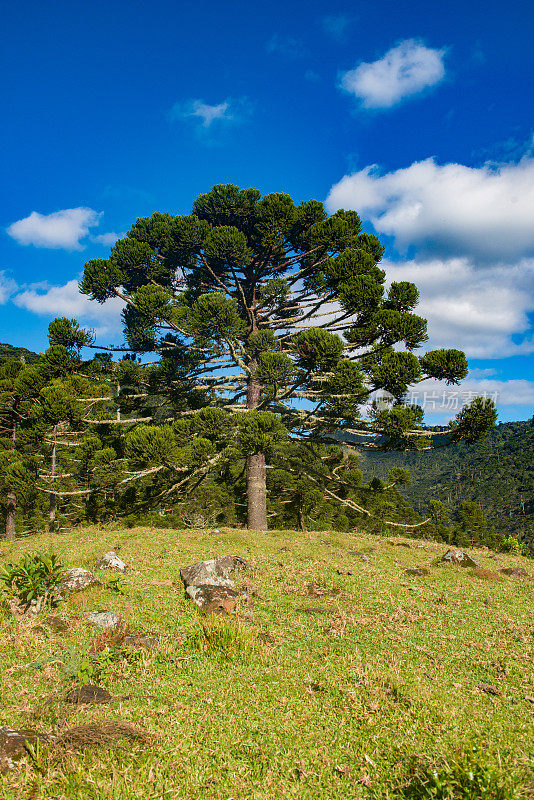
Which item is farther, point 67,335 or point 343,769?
point 67,335

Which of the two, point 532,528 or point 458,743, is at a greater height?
point 458,743

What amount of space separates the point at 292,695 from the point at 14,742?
266 cm

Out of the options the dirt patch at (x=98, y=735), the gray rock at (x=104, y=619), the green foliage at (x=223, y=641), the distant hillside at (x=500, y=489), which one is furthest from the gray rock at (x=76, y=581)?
the distant hillside at (x=500, y=489)

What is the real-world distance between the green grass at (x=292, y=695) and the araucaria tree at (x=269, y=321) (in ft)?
27.0

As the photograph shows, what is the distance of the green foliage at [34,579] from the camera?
658cm

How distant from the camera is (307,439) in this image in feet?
59.9

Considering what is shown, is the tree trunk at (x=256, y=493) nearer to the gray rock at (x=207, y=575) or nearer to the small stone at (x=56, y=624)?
the gray rock at (x=207, y=575)

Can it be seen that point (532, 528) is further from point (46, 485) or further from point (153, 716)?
point (153, 716)

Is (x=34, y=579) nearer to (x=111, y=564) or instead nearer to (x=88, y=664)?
(x=88, y=664)

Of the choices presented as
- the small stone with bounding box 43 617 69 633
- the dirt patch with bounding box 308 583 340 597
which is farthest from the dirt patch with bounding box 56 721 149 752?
the dirt patch with bounding box 308 583 340 597

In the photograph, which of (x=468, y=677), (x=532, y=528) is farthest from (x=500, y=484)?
(x=468, y=677)

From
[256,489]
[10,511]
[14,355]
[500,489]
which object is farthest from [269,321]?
[500,489]

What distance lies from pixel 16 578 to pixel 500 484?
601 feet

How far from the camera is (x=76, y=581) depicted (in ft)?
24.6
